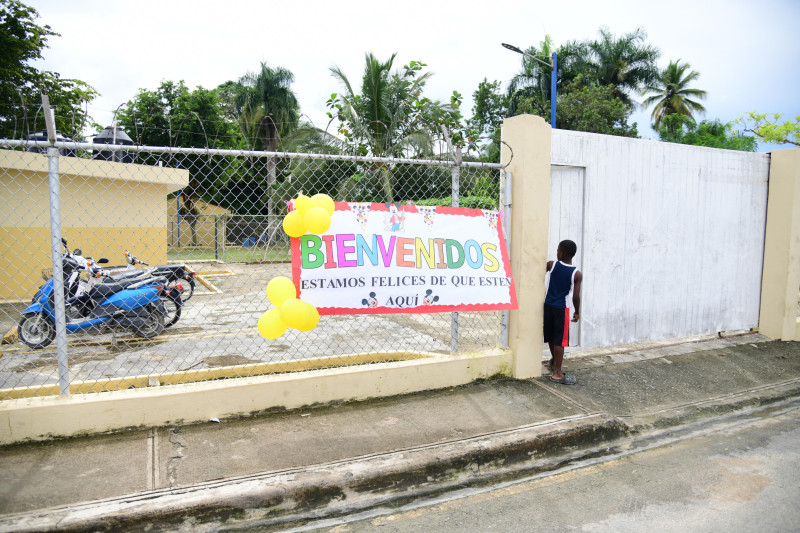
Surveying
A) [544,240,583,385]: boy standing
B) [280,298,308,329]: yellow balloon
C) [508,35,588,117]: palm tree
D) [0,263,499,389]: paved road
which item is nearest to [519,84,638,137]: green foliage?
[508,35,588,117]: palm tree

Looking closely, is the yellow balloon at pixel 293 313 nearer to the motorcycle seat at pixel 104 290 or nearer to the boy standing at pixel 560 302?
the boy standing at pixel 560 302

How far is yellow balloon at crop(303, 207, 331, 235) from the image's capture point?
12.9 feet

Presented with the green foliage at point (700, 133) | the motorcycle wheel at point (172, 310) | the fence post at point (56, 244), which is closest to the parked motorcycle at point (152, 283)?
the motorcycle wheel at point (172, 310)

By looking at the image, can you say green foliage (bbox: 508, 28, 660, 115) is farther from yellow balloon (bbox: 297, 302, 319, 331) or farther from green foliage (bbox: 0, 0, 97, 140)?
yellow balloon (bbox: 297, 302, 319, 331)

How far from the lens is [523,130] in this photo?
4.93m

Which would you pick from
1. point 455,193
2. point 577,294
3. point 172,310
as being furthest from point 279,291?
point 172,310

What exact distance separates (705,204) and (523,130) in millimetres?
3118

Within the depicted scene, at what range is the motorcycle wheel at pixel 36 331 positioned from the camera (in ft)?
22.3

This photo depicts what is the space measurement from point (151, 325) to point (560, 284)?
5.81 meters

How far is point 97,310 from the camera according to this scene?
281 inches

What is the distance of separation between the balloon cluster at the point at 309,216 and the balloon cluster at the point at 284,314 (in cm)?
44

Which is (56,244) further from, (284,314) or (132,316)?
(132,316)

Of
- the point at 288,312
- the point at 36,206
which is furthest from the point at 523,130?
the point at 36,206

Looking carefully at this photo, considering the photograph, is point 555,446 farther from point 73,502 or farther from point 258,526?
point 73,502
